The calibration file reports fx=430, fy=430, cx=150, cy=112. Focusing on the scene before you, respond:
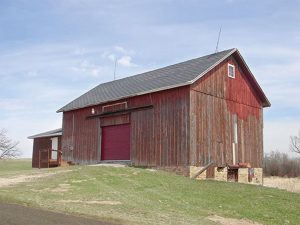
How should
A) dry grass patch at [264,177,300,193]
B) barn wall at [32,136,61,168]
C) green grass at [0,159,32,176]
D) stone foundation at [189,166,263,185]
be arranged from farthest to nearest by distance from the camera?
barn wall at [32,136,61,168], dry grass patch at [264,177,300,193], green grass at [0,159,32,176], stone foundation at [189,166,263,185]

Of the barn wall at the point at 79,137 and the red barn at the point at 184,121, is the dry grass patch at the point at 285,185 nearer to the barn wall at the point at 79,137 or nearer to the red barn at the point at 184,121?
the red barn at the point at 184,121

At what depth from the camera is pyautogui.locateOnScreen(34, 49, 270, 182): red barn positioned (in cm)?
2380

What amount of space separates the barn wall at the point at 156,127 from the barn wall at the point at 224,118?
601 millimetres

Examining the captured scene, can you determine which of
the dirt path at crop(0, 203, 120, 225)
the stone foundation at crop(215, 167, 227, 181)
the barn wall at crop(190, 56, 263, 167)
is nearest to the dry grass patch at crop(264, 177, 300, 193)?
the barn wall at crop(190, 56, 263, 167)

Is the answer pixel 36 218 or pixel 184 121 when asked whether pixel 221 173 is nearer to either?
pixel 184 121

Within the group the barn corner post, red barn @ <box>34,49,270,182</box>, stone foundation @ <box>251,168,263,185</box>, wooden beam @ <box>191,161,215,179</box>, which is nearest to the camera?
wooden beam @ <box>191,161,215,179</box>

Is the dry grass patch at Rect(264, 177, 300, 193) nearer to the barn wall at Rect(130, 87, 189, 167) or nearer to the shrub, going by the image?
the barn wall at Rect(130, 87, 189, 167)

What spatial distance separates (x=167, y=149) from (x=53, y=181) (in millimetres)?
7347

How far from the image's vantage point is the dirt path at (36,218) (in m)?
10.2

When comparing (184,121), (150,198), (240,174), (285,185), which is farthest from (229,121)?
(150,198)

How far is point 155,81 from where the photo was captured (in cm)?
2744

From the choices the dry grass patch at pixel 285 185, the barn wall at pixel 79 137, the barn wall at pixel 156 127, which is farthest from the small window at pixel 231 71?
the barn wall at pixel 79 137

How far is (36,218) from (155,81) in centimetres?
1764

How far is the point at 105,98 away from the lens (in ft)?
95.8
